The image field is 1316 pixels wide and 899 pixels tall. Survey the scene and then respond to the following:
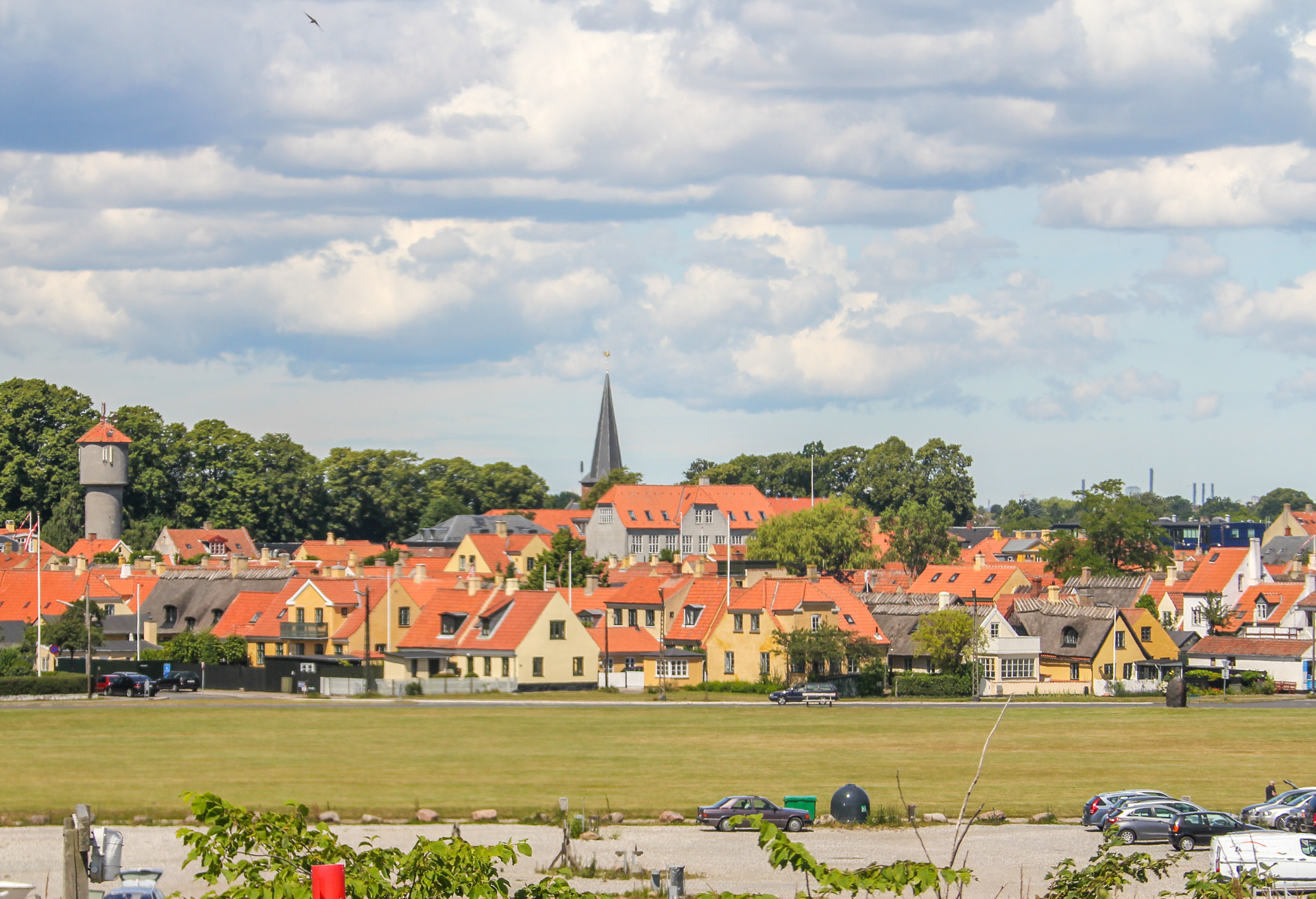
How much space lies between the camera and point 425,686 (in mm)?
86000

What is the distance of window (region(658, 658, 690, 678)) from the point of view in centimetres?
9288

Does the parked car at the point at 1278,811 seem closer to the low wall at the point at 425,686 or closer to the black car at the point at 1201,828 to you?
the black car at the point at 1201,828

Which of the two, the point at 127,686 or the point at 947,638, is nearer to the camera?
the point at 127,686

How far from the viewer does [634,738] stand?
61250mm

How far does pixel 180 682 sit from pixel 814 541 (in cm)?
6576

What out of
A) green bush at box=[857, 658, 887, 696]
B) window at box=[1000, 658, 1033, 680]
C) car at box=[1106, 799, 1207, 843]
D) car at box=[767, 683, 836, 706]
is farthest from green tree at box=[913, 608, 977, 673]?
car at box=[1106, 799, 1207, 843]

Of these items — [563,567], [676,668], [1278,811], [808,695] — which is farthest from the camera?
[563,567]

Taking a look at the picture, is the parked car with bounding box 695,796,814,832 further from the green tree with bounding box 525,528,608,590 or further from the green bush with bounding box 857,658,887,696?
the green tree with bounding box 525,528,608,590

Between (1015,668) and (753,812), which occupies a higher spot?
(753,812)

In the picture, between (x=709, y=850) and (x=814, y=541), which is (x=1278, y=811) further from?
(x=814, y=541)

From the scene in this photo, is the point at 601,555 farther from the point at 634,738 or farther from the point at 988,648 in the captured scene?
the point at 634,738

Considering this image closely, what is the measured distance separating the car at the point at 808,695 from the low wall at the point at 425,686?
16110 mm

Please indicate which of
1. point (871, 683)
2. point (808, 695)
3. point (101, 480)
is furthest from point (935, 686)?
point (101, 480)

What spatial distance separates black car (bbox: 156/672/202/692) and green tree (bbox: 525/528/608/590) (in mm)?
29055
